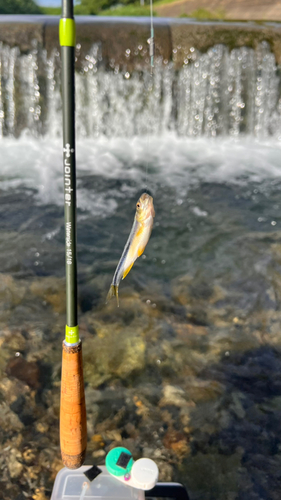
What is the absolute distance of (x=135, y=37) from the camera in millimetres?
12297

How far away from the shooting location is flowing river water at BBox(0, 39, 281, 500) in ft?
12.0

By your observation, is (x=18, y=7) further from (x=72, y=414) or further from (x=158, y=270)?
(x=72, y=414)

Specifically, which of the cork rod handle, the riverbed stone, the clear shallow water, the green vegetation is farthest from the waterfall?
the green vegetation

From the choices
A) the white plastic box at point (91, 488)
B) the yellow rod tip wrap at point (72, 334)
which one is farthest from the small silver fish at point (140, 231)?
the white plastic box at point (91, 488)

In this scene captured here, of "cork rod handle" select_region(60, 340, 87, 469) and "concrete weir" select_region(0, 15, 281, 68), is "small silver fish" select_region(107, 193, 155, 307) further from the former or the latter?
"concrete weir" select_region(0, 15, 281, 68)

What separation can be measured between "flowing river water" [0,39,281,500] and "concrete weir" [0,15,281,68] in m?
0.27

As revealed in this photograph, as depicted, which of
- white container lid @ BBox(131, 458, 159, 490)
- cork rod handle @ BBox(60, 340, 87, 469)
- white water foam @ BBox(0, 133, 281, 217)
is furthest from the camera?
white water foam @ BBox(0, 133, 281, 217)

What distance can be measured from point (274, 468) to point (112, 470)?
147 centimetres

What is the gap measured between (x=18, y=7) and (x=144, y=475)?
Answer: 37.9 m

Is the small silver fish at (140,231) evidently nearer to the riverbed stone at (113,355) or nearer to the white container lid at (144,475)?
the white container lid at (144,475)

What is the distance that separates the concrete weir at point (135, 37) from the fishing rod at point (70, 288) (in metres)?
11.4

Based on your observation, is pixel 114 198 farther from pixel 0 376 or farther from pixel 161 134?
pixel 0 376

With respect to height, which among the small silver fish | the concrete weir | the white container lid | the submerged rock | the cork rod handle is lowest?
the submerged rock

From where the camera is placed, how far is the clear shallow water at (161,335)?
3541mm
